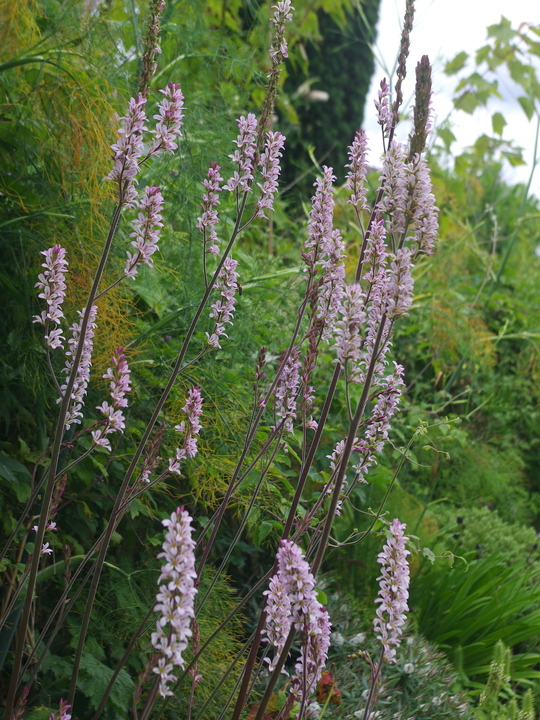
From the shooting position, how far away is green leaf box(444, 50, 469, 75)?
5816 millimetres

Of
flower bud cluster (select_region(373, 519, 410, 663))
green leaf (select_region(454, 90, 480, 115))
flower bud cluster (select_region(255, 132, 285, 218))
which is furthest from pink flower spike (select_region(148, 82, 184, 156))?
green leaf (select_region(454, 90, 480, 115))

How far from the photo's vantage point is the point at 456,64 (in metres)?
5.86

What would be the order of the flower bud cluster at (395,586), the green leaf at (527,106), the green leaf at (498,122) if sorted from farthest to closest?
the green leaf at (498,122)
the green leaf at (527,106)
the flower bud cluster at (395,586)

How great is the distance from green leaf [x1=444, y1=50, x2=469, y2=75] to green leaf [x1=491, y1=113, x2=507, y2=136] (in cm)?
73

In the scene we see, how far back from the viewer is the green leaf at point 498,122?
5473mm

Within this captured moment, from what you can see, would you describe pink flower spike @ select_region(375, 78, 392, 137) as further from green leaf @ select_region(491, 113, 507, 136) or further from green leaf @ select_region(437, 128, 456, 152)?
green leaf @ select_region(437, 128, 456, 152)

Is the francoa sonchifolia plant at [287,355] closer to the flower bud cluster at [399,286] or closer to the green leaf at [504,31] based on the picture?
the flower bud cluster at [399,286]

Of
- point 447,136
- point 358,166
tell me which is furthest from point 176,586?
point 447,136

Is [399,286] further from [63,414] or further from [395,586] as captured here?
[63,414]

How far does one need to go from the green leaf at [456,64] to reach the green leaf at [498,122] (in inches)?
28.6

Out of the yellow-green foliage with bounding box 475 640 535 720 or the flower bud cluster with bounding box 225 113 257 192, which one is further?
the yellow-green foliage with bounding box 475 640 535 720

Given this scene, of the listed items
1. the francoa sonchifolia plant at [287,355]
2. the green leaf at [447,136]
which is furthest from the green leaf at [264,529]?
the green leaf at [447,136]

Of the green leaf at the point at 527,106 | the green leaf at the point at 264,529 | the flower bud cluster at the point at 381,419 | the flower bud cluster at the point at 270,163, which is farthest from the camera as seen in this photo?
the green leaf at the point at 527,106

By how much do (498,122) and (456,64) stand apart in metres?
0.79
